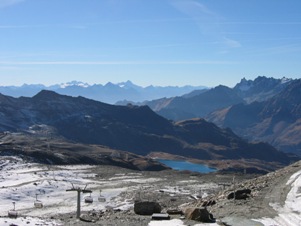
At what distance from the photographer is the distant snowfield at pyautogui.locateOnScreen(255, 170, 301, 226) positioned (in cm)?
2742

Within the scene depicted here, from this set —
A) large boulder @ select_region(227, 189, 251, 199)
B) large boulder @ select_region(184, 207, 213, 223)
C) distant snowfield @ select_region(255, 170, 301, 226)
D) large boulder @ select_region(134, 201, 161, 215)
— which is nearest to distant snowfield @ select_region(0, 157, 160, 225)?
large boulder @ select_region(134, 201, 161, 215)

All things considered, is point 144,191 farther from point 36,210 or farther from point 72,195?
point 36,210

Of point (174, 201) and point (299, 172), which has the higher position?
point (299, 172)

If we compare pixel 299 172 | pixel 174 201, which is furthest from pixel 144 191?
pixel 299 172

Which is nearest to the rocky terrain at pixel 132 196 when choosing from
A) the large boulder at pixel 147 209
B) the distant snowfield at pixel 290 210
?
the distant snowfield at pixel 290 210

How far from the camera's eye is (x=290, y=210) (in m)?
31.0

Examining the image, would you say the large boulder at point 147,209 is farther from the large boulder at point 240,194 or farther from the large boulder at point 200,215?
the large boulder at point 240,194

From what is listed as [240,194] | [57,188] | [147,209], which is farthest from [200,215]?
[57,188]

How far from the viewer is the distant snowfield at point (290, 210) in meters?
27.4

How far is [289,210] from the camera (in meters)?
31.0

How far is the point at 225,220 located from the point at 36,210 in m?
27.5

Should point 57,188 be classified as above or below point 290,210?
below

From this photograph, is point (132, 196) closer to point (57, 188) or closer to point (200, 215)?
point (57, 188)

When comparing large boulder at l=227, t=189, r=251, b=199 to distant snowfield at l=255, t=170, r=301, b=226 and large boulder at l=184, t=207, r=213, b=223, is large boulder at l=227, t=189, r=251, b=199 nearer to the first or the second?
distant snowfield at l=255, t=170, r=301, b=226
